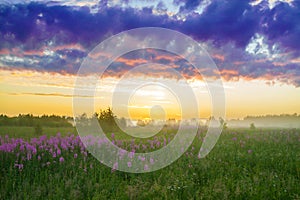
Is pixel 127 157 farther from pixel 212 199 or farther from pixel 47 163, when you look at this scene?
pixel 212 199

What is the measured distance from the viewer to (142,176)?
7.93 meters

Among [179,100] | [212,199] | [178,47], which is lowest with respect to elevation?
[212,199]

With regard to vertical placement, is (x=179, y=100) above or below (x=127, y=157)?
above

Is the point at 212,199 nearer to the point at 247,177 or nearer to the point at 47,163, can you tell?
the point at 247,177

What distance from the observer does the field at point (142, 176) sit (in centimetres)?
650

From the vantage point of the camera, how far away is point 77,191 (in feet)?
21.2

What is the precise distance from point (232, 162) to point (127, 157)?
3.06m

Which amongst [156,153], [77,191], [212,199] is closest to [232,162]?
[156,153]

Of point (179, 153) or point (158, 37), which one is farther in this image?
point (158, 37)

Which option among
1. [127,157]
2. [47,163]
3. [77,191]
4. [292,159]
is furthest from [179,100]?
[77,191]

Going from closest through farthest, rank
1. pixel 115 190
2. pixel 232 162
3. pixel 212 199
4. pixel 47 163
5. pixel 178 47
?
1. pixel 212 199
2. pixel 115 190
3. pixel 47 163
4. pixel 232 162
5. pixel 178 47

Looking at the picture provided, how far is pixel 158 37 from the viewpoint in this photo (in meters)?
11.4

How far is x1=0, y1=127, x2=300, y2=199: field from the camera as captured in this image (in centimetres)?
650

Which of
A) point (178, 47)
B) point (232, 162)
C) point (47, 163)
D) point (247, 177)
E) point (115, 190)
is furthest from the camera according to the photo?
point (178, 47)
